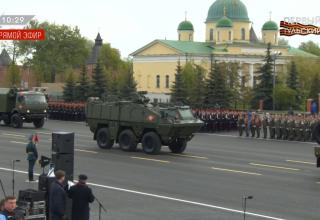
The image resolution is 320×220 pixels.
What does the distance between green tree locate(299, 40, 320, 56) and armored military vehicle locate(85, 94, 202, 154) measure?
11688cm

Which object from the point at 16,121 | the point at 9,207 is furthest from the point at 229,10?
the point at 9,207

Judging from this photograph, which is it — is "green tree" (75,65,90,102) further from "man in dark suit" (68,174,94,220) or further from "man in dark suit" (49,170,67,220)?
"man in dark suit" (49,170,67,220)

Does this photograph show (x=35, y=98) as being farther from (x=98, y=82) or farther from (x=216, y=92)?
(x=98, y=82)

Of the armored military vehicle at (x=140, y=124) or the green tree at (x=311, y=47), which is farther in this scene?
the green tree at (x=311, y=47)

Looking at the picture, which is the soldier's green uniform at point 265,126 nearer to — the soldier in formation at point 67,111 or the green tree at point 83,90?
the soldier in formation at point 67,111

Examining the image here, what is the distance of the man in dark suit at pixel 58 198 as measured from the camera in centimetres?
1220

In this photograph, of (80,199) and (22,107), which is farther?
(22,107)

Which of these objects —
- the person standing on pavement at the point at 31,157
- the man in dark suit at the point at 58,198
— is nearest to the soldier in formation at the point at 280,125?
the person standing on pavement at the point at 31,157

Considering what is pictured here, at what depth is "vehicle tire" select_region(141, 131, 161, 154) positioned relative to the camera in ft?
90.4

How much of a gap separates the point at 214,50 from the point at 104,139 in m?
75.5

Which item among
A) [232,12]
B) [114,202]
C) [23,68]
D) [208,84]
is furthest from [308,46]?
[114,202]

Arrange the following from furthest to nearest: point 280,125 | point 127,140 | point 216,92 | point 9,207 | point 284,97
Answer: point 284,97
point 216,92
point 280,125
point 127,140
point 9,207

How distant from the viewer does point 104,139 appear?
96.7 ft

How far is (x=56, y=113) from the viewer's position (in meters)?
51.5
